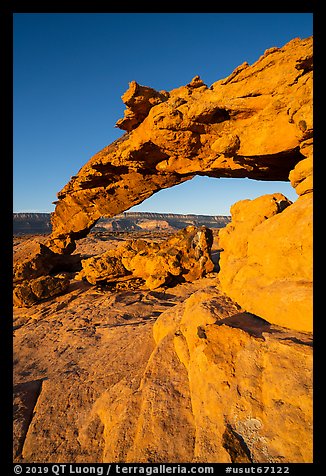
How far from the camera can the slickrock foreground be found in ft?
9.29

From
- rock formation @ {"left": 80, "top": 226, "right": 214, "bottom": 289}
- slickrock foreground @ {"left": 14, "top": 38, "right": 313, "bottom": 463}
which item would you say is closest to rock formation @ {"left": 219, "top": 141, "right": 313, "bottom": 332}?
slickrock foreground @ {"left": 14, "top": 38, "right": 313, "bottom": 463}

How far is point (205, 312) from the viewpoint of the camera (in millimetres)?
4371

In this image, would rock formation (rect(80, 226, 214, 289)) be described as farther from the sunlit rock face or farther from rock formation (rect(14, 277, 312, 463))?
rock formation (rect(14, 277, 312, 463))

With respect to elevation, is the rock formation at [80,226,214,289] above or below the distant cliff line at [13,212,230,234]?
below

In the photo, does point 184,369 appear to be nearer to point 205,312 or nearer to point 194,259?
point 205,312

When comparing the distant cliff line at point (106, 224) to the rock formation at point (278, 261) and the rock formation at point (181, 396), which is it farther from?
the rock formation at point (278, 261)

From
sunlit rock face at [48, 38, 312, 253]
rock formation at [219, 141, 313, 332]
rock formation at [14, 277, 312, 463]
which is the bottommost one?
rock formation at [14, 277, 312, 463]

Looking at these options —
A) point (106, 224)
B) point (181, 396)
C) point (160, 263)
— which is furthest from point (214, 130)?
point (106, 224)

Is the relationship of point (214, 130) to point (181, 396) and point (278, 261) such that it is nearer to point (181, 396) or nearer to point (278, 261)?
point (278, 261)

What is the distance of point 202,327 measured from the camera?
150 inches

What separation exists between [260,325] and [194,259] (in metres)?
8.38

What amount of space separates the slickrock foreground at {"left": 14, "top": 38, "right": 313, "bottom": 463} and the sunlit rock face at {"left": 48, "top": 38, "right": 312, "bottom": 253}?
4 cm

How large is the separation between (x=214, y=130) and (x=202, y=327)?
616 centimetres

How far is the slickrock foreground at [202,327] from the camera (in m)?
2.83
